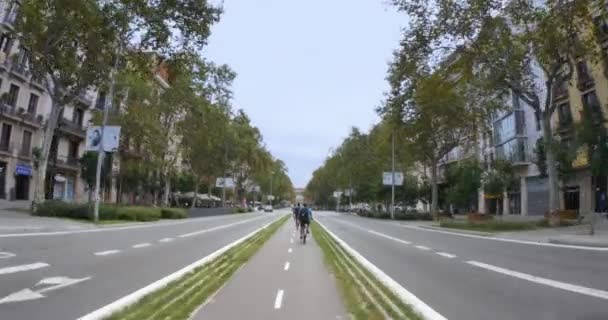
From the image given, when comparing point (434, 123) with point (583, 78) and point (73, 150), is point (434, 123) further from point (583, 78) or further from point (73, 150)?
point (73, 150)

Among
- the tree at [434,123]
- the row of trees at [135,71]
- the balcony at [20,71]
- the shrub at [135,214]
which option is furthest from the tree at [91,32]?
the tree at [434,123]

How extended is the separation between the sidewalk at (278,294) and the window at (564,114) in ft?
129

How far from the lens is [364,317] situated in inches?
298

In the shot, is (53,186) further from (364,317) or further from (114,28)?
(364,317)

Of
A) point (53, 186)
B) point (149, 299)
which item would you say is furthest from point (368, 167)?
point (149, 299)

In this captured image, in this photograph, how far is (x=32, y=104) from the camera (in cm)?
5297

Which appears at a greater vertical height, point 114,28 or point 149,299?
point 114,28

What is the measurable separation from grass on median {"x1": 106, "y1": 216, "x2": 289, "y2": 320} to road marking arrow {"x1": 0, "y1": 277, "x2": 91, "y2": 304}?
1.79 meters

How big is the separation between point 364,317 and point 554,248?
48.7 feet

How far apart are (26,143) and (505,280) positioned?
50809mm

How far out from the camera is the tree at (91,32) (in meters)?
23.6

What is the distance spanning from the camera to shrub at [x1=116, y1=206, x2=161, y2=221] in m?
39.0

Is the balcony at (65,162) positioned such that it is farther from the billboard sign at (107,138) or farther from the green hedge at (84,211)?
the billboard sign at (107,138)

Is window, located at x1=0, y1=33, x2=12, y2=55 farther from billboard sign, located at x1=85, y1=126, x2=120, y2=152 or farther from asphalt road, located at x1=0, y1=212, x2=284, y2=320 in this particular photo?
asphalt road, located at x1=0, y1=212, x2=284, y2=320
